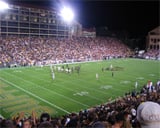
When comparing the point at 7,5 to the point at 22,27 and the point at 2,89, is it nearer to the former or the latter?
the point at 22,27

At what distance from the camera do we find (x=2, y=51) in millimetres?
37438

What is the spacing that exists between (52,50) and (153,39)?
31150 millimetres

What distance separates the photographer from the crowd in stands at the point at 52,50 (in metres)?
37.6

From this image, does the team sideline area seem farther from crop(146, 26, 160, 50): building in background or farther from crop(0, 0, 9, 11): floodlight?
crop(146, 26, 160, 50): building in background

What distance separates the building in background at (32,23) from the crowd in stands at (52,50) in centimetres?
247

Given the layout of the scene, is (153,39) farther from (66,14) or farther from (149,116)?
(149,116)

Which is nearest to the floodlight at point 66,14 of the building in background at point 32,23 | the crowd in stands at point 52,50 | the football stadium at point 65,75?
the building in background at point 32,23

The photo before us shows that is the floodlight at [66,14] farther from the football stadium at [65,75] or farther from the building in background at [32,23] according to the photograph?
the football stadium at [65,75]

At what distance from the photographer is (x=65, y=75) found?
27453mm

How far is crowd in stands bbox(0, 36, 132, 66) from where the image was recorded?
1482 inches

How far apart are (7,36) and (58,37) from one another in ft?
42.6

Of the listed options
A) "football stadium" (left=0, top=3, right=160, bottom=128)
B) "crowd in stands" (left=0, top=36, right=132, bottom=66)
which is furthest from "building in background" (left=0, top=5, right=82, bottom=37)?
"crowd in stands" (left=0, top=36, right=132, bottom=66)

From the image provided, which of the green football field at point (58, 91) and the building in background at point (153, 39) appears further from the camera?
the building in background at point (153, 39)

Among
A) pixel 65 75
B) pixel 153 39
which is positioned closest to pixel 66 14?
pixel 153 39
